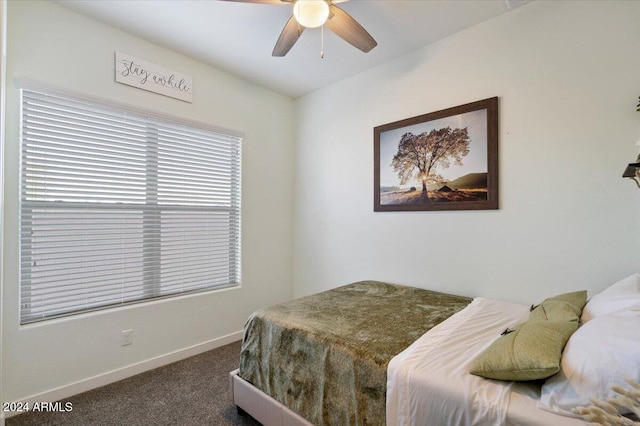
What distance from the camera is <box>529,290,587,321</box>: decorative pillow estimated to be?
140cm

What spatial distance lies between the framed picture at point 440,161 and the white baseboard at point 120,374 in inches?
86.2

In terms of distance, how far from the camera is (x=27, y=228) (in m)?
1.96

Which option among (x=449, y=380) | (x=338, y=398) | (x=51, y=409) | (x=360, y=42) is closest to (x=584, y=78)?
(x=360, y=42)

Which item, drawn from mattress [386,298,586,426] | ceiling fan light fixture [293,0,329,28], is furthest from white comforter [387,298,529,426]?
ceiling fan light fixture [293,0,329,28]

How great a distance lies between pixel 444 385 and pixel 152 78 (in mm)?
3039

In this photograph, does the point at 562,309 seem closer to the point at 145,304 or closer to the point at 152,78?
the point at 145,304

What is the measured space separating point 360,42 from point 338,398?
7.22ft

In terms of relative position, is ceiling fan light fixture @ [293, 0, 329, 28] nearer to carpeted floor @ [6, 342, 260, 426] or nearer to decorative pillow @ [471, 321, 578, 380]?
decorative pillow @ [471, 321, 578, 380]

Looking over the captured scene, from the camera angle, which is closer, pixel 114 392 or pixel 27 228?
pixel 27 228

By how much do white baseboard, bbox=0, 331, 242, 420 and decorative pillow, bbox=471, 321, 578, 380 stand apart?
2.50m

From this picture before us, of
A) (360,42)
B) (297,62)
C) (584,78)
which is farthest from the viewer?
(297,62)

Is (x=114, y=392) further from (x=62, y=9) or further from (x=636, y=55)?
(x=636, y=55)

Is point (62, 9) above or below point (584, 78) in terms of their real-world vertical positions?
above

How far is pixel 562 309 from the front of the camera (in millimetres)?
1467
